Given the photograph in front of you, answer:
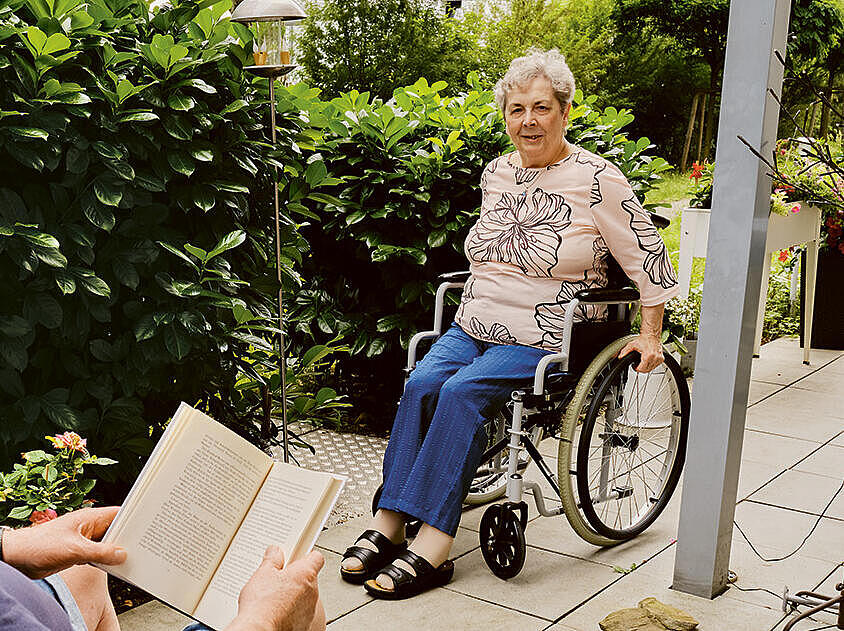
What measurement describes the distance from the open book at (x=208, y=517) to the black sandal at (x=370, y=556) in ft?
3.86

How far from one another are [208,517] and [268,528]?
0.09 m

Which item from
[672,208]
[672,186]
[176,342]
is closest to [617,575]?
[176,342]

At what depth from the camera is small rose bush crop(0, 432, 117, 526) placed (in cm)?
204

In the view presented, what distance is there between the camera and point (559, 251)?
2707 mm

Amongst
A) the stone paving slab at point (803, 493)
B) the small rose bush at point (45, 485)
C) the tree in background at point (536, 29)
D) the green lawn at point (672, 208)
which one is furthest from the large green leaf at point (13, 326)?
the tree in background at point (536, 29)

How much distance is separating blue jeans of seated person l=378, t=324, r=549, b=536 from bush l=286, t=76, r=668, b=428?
0.94 metres

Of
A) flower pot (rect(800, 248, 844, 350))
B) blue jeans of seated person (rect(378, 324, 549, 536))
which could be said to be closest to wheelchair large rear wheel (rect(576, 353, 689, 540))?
blue jeans of seated person (rect(378, 324, 549, 536))

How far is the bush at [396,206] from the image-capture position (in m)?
3.57

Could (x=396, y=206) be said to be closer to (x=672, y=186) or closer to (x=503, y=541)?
(x=503, y=541)

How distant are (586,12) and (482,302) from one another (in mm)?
19046

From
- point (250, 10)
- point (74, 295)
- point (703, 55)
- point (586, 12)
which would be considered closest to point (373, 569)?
point (74, 295)

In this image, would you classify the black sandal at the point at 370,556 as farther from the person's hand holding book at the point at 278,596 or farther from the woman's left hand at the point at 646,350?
the person's hand holding book at the point at 278,596

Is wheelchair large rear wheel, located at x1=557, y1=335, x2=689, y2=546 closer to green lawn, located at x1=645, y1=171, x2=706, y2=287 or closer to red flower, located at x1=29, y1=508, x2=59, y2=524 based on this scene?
red flower, located at x1=29, y1=508, x2=59, y2=524

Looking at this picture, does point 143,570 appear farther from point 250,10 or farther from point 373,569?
point 250,10
